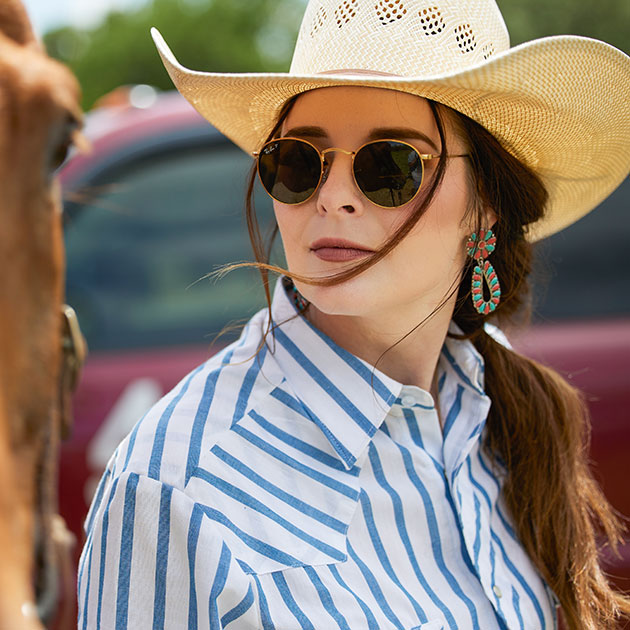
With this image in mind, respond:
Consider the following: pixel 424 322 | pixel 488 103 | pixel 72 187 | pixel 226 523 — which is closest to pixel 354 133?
pixel 488 103

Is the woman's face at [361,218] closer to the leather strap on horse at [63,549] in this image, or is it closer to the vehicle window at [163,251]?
the leather strap on horse at [63,549]

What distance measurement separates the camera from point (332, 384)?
164 cm

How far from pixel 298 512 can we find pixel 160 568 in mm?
245

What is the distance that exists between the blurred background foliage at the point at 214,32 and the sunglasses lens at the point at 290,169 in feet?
57.2

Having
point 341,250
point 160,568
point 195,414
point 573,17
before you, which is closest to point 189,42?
point 573,17

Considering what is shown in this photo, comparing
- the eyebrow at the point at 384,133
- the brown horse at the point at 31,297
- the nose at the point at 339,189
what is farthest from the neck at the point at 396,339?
the brown horse at the point at 31,297

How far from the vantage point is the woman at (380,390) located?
4.53ft

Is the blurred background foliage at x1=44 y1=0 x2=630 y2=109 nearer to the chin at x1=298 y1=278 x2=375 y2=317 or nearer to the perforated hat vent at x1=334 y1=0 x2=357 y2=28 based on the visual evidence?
the perforated hat vent at x1=334 y1=0 x2=357 y2=28

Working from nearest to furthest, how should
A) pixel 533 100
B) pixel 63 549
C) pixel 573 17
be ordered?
A: pixel 63 549 < pixel 533 100 < pixel 573 17

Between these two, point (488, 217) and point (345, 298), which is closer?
point (345, 298)

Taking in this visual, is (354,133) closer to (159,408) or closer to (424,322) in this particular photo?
(424,322)

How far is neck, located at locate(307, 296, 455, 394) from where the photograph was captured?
1.71 metres

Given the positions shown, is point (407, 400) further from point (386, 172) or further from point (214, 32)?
point (214, 32)

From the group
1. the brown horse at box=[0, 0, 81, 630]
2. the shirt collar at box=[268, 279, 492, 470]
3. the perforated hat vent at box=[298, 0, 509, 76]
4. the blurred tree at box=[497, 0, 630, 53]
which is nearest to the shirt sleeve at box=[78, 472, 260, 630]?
the shirt collar at box=[268, 279, 492, 470]
